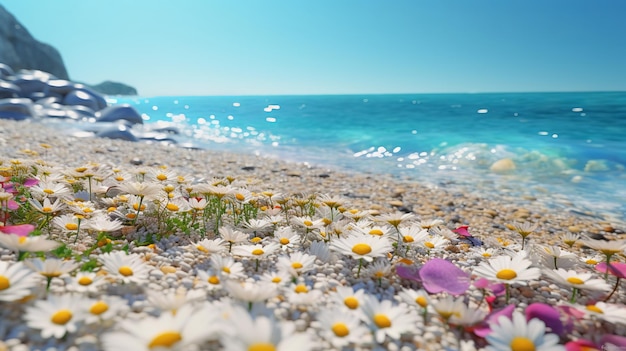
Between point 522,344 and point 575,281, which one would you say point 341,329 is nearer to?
point 522,344

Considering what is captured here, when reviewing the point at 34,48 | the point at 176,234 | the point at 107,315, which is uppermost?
the point at 34,48

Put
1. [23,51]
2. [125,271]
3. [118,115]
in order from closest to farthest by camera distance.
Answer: [125,271] → [118,115] → [23,51]

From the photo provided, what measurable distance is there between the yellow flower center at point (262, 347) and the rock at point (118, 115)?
17.3m

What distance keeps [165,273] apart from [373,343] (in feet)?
3.24

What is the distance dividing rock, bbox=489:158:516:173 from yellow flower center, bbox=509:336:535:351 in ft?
30.9

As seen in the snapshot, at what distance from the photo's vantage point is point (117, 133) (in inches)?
434

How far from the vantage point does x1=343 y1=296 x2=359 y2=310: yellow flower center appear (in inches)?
51.8

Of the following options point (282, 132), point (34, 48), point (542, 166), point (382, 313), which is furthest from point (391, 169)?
point (34, 48)

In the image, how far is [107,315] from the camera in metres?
1.12

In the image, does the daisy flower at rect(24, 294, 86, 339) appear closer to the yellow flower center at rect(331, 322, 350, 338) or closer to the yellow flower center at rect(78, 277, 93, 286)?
the yellow flower center at rect(78, 277, 93, 286)

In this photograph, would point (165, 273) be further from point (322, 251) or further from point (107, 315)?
point (322, 251)

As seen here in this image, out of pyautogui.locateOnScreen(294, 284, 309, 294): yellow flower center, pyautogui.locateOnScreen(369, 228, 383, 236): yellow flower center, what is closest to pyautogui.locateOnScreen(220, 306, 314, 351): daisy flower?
pyautogui.locateOnScreen(294, 284, 309, 294): yellow flower center

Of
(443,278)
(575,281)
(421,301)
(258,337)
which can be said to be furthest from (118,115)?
(575,281)

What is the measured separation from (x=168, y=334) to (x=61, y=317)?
374mm
